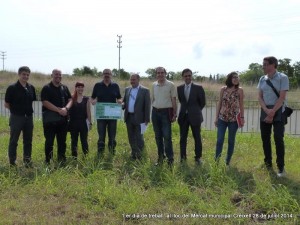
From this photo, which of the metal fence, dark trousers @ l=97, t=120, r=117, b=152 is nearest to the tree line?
the metal fence

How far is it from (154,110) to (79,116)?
1374 millimetres

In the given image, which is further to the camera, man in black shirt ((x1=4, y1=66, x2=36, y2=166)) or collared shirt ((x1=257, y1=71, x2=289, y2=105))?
man in black shirt ((x1=4, y1=66, x2=36, y2=166))

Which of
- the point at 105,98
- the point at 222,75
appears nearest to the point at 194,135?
the point at 105,98

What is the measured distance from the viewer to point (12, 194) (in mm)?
5266

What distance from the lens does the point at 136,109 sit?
6.93m

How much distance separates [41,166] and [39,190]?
3.26ft

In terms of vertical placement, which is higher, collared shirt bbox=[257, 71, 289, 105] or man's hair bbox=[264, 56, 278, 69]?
man's hair bbox=[264, 56, 278, 69]

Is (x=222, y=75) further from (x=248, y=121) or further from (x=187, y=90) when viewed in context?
(x=187, y=90)

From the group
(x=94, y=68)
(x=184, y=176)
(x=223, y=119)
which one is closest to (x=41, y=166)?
(x=184, y=176)

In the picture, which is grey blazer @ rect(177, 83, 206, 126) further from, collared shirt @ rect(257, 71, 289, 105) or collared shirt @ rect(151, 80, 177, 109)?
collared shirt @ rect(257, 71, 289, 105)

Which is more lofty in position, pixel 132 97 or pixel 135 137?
pixel 132 97

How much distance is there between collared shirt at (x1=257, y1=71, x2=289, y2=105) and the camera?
5980mm

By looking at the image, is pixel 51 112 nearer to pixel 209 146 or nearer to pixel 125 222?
pixel 125 222

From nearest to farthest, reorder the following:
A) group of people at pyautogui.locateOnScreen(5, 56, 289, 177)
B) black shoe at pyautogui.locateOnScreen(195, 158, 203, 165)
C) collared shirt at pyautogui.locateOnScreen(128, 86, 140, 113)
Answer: group of people at pyautogui.locateOnScreen(5, 56, 289, 177) < black shoe at pyautogui.locateOnScreen(195, 158, 203, 165) < collared shirt at pyautogui.locateOnScreen(128, 86, 140, 113)
